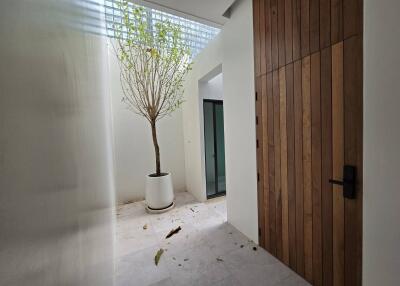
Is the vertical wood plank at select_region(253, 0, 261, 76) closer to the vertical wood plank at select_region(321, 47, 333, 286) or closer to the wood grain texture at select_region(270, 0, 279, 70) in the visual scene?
the wood grain texture at select_region(270, 0, 279, 70)

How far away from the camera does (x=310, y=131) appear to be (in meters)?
1.53

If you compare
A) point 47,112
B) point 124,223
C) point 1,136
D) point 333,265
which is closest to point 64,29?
point 47,112

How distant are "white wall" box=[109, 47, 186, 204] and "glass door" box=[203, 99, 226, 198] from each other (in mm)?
806

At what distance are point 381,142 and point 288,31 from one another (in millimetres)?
1185

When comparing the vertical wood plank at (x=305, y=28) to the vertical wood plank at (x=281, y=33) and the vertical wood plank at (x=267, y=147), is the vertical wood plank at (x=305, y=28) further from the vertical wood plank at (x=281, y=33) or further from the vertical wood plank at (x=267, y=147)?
the vertical wood plank at (x=267, y=147)

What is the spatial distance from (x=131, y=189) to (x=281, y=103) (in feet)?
10.9

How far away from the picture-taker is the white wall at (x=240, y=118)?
84.4 inches

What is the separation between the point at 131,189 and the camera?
12.6ft

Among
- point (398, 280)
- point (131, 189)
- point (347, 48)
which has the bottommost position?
point (131, 189)

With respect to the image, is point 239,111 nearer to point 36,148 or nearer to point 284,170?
point 284,170

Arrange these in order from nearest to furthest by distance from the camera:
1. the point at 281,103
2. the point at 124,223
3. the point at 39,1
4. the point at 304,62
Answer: the point at 39,1
the point at 304,62
the point at 281,103
the point at 124,223

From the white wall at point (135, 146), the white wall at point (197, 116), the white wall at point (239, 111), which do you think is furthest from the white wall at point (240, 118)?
the white wall at point (135, 146)

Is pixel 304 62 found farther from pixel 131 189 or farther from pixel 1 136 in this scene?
pixel 131 189

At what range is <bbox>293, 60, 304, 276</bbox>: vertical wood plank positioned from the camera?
1.60m
